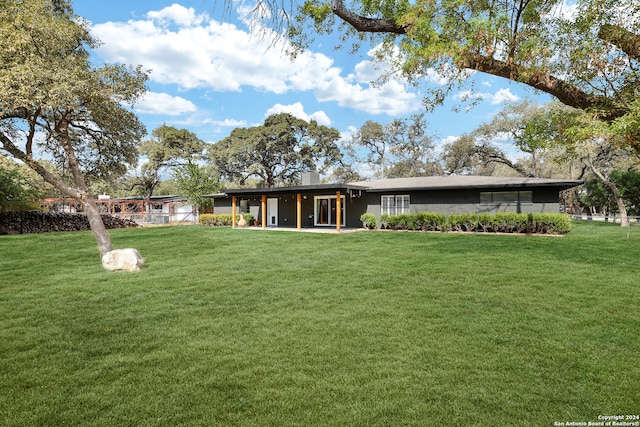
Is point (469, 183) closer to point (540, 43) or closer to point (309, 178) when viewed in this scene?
point (309, 178)

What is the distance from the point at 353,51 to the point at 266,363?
767cm

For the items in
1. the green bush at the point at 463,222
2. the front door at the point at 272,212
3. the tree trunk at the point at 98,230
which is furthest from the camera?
the front door at the point at 272,212

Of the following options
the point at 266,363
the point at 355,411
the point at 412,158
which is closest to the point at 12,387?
the point at 266,363

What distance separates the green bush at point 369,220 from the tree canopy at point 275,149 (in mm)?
17170

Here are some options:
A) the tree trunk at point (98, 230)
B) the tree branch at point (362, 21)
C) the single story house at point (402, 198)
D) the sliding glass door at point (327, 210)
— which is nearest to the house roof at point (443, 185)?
the single story house at point (402, 198)

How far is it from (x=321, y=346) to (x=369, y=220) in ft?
46.9

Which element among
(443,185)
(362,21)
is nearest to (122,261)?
(362,21)

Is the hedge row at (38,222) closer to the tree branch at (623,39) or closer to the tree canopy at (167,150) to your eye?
the tree canopy at (167,150)

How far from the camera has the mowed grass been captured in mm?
2445

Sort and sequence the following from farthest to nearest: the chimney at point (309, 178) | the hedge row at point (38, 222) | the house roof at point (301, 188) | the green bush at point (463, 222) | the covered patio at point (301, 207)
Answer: the chimney at point (309, 178), the covered patio at point (301, 207), the hedge row at point (38, 222), the house roof at point (301, 188), the green bush at point (463, 222)

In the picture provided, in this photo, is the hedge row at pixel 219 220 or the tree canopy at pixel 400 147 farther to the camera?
the tree canopy at pixel 400 147

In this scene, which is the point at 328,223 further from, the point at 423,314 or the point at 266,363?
the point at 266,363

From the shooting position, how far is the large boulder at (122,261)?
7734mm

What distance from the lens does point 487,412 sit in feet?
7.79
